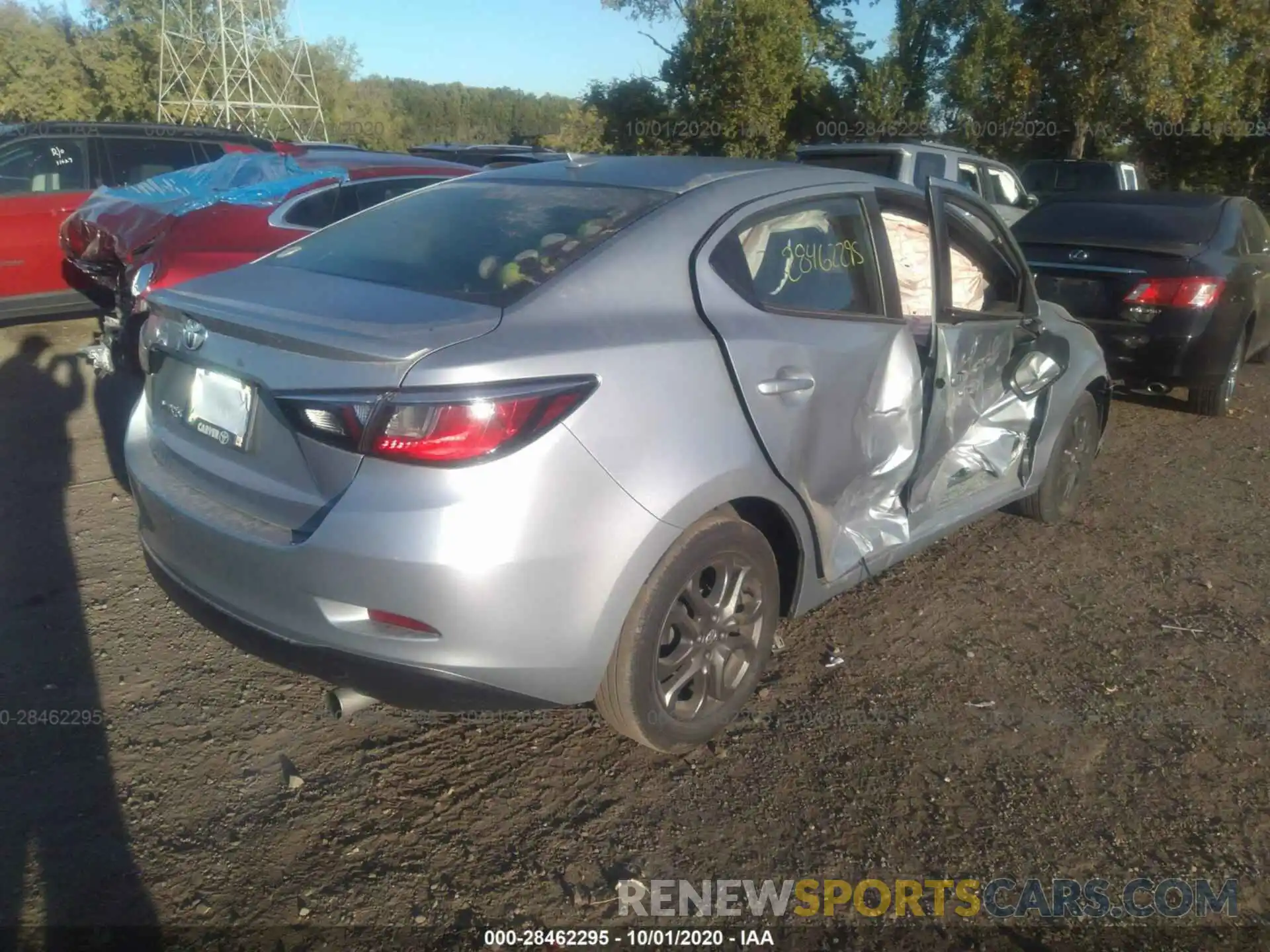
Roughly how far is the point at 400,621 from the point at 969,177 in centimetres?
1006

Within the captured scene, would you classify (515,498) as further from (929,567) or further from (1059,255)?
(1059,255)

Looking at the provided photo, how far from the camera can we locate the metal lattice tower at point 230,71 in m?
32.2

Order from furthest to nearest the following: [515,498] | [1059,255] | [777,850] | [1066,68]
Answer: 1. [1066,68]
2. [1059,255]
3. [777,850]
4. [515,498]

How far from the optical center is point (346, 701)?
2.97m

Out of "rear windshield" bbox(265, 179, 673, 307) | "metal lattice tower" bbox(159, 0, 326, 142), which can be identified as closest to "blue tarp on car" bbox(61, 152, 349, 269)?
"rear windshield" bbox(265, 179, 673, 307)

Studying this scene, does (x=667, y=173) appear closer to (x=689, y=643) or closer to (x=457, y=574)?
(x=689, y=643)

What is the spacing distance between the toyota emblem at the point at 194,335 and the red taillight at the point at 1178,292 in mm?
6019

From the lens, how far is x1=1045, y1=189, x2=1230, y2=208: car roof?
7.56 meters

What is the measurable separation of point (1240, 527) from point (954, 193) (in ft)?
8.42

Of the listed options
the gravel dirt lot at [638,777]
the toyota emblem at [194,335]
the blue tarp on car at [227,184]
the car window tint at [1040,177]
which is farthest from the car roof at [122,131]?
the car window tint at [1040,177]

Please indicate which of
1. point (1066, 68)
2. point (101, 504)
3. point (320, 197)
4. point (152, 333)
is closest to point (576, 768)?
point (152, 333)

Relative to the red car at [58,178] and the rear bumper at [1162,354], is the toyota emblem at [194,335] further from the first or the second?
the rear bumper at [1162,354]

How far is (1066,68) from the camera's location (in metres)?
19.2

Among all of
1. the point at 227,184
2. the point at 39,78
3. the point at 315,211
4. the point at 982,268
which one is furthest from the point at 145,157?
the point at 39,78
